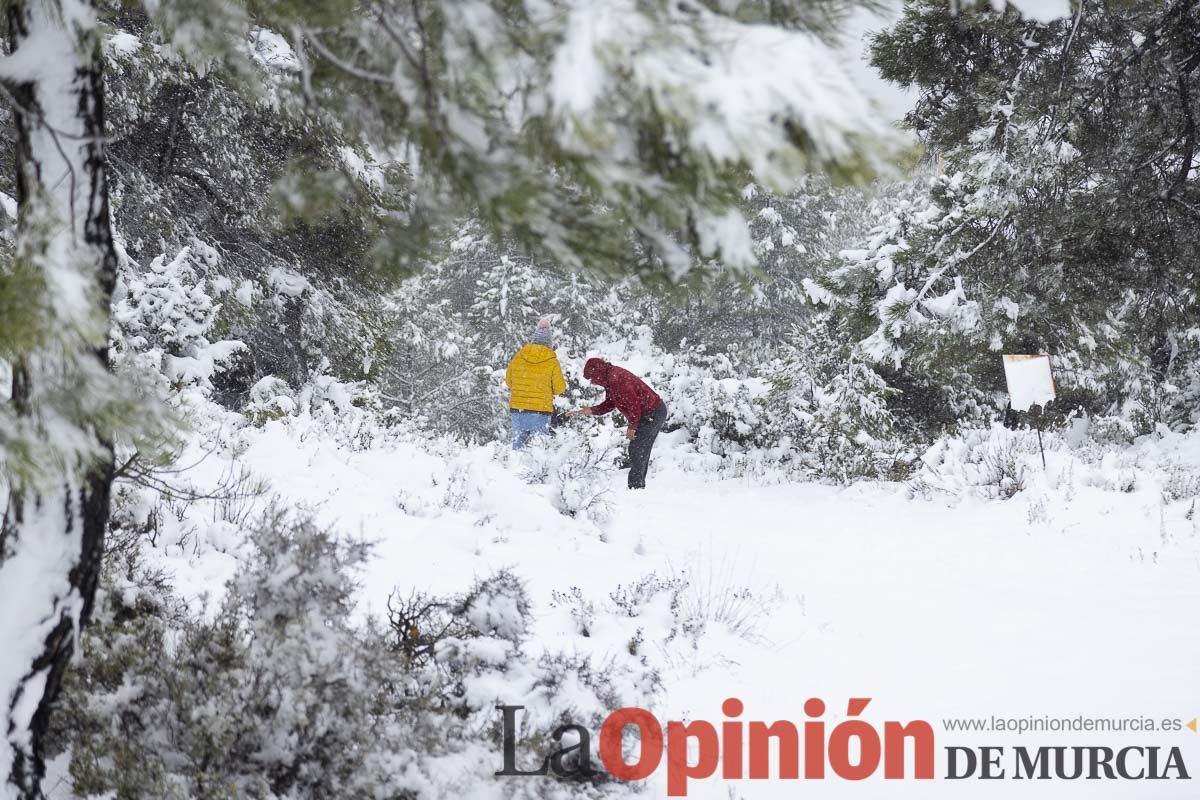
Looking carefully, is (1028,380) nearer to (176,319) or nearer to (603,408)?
(603,408)

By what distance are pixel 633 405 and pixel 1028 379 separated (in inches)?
166

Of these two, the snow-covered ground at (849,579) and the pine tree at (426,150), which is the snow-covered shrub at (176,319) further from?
the pine tree at (426,150)

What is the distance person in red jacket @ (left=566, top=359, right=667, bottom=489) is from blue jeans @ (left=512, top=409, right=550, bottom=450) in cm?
101

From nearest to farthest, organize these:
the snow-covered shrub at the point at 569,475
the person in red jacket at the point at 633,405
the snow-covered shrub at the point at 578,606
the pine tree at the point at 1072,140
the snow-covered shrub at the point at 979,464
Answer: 1. the snow-covered shrub at the point at 578,606
2. the pine tree at the point at 1072,140
3. the snow-covered shrub at the point at 569,475
4. the snow-covered shrub at the point at 979,464
5. the person in red jacket at the point at 633,405

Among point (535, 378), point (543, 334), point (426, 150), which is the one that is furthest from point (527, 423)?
point (426, 150)

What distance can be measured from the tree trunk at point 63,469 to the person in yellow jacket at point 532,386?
25.8ft

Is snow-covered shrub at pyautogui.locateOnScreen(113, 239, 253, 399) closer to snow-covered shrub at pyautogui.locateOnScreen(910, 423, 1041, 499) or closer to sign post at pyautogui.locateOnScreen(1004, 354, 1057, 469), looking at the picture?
snow-covered shrub at pyautogui.locateOnScreen(910, 423, 1041, 499)

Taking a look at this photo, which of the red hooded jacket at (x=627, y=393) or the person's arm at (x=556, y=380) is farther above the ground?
the person's arm at (x=556, y=380)

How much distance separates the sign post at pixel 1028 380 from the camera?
8297 millimetres

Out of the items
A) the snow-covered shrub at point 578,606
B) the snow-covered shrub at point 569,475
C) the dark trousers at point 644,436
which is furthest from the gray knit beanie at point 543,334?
the snow-covered shrub at point 578,606

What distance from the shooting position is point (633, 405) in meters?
9.62

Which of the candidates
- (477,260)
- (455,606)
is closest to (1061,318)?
(455,606)

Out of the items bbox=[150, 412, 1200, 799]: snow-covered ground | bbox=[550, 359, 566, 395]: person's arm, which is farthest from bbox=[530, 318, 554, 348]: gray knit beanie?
bbox=[150, 412, 1200, 799]: snow-covered ground

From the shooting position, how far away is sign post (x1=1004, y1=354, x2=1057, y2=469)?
8.30m
